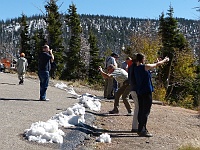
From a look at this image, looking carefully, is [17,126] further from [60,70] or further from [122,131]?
[60,70]

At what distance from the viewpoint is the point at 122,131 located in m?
9.35

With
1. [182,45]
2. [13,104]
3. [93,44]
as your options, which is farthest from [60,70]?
[13,104]

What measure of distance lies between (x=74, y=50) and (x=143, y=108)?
57.7 m

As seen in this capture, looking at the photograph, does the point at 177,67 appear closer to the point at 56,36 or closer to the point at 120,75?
the point at 56,36

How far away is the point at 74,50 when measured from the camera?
6588 centimetres

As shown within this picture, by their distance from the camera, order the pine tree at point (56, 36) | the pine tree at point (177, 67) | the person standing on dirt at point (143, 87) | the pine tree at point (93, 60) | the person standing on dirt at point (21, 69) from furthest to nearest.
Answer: the pine tree at point (93, 60) → the pine tree at point (56, 36) → the pine tree at point (177, 67) → the person standing on dirt at point (21, 69) → the person standing on dirt at point (143, 87)

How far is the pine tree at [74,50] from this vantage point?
64562mm

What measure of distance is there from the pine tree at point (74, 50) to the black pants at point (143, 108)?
54298 millimetres

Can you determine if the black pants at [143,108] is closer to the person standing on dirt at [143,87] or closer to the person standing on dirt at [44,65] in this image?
the person standing on dirt at [143,87]

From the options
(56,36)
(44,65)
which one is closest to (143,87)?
(44,65)

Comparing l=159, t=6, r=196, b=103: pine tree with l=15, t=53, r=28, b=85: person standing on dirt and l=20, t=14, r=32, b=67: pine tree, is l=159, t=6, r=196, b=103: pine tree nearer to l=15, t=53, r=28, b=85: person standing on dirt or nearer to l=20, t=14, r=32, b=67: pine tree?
l=15, t=53, r=28, b=85: person standing on dirt

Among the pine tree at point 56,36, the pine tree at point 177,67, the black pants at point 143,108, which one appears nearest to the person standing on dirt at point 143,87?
the black pants at point 143,108

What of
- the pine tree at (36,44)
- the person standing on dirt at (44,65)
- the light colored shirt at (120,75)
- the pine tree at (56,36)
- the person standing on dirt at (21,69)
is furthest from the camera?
the pine tree at (36,44)

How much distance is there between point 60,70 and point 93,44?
10.1 m
